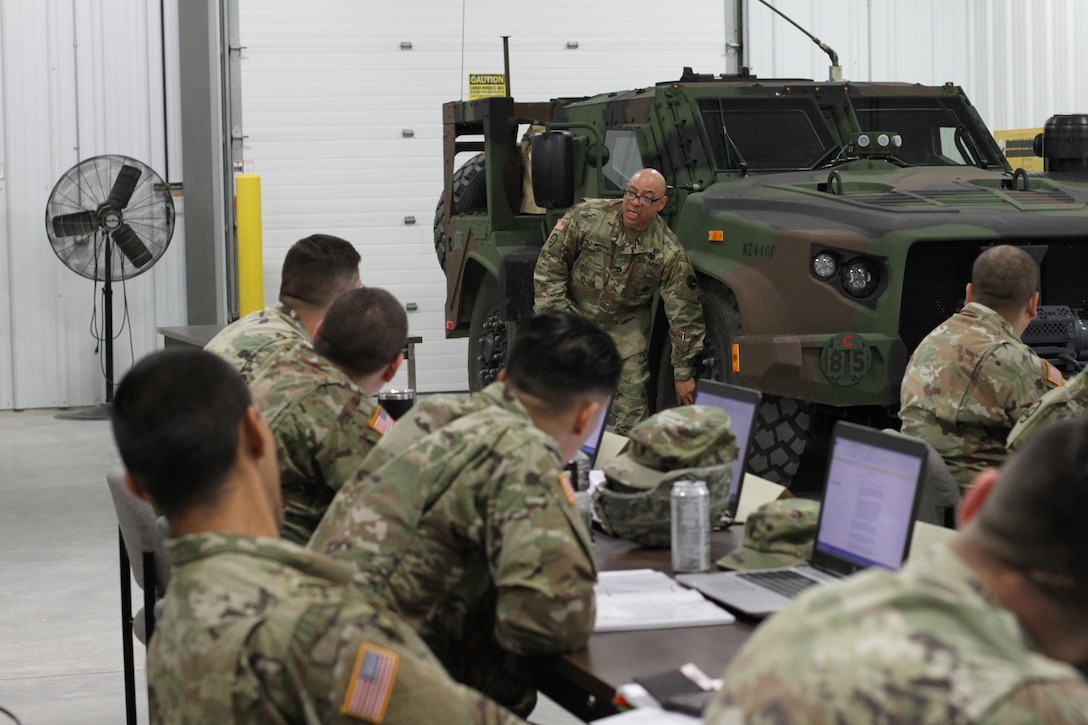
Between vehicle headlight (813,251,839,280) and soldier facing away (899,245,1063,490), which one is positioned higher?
vehicle headlight (813,251,839,280)

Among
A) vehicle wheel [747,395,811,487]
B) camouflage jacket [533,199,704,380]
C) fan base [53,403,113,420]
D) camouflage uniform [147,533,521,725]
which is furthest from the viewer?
fan base [53,403,113,420]

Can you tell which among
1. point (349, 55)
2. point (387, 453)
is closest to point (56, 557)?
point (387, 453)

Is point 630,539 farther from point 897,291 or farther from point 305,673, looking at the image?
point 897,291

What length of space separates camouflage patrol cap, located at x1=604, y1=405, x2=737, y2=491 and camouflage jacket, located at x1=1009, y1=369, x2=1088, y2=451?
1060mm

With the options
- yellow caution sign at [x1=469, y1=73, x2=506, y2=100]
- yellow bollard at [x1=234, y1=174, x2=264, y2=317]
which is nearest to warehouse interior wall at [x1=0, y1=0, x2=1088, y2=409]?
yellow bollard at [x1=234, y1=174, x2=264, y2=317]

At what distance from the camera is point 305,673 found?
71.3 inches

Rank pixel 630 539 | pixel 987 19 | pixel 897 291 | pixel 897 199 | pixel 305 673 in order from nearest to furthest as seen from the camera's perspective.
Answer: pixel 305 673
pixel 630 539
pixel 897 291
pixel 897 199
pixel 987 19

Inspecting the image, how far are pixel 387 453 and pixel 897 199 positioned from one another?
4296 millimetres

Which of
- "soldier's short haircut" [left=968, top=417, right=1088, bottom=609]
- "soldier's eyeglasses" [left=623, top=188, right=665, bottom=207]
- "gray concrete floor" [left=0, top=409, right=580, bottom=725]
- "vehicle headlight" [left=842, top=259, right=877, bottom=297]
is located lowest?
"gray concrete floor" [left=0, top=409, right=580, bottom=725]

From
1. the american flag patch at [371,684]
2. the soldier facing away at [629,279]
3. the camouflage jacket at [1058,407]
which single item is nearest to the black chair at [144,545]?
Answer: the american flag patch at [371,684]

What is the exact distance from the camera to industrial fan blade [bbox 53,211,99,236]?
37.4 ft

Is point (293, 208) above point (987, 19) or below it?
below

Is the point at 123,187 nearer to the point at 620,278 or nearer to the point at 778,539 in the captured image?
the point at 620,278

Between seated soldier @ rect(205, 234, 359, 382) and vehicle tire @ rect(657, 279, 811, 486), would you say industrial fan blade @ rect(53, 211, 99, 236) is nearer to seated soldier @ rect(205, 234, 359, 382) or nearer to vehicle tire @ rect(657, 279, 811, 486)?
vehicle tire @ rect(657, 279, 811, 486)
